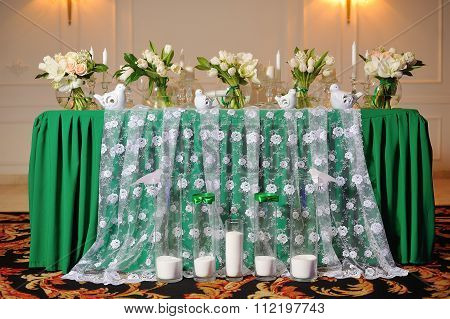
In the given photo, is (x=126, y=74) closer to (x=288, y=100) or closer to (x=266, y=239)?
(x=288, y=100)

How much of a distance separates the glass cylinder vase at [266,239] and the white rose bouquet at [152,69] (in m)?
0.80

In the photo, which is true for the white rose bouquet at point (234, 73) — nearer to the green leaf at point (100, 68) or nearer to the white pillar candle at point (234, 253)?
the green leaf at point (100, 68)

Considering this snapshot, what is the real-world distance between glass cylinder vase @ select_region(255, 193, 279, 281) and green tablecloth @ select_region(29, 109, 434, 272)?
0.55m

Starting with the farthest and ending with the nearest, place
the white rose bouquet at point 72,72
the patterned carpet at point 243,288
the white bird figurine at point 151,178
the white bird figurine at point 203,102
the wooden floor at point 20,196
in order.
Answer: the wooden floor at point 20,196, the white rose bouquet at point 72,72, the white bird figurine at point 203,102, the white bird figurine at point 151,178, the patterned carpet at point 243,288

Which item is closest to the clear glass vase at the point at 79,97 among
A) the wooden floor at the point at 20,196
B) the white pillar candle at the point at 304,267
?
the white pillar candle at the point at 304,267

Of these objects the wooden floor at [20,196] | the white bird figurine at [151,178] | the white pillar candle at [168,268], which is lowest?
the white pillar candle at [168,268]

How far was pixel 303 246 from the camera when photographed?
284cm

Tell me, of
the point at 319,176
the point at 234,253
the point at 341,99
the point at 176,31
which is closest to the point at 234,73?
the point at 341,99

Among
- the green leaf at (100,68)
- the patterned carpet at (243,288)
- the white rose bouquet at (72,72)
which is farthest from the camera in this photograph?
the green leaf at (100,68)

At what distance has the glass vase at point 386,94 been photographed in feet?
10.6

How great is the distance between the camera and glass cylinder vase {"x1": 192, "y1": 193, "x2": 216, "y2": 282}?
2725 millimetres

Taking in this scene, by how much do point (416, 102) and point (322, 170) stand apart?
4.09 metres

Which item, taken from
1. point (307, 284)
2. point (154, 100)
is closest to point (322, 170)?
point (307, 284)

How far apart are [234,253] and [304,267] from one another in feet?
1.02
